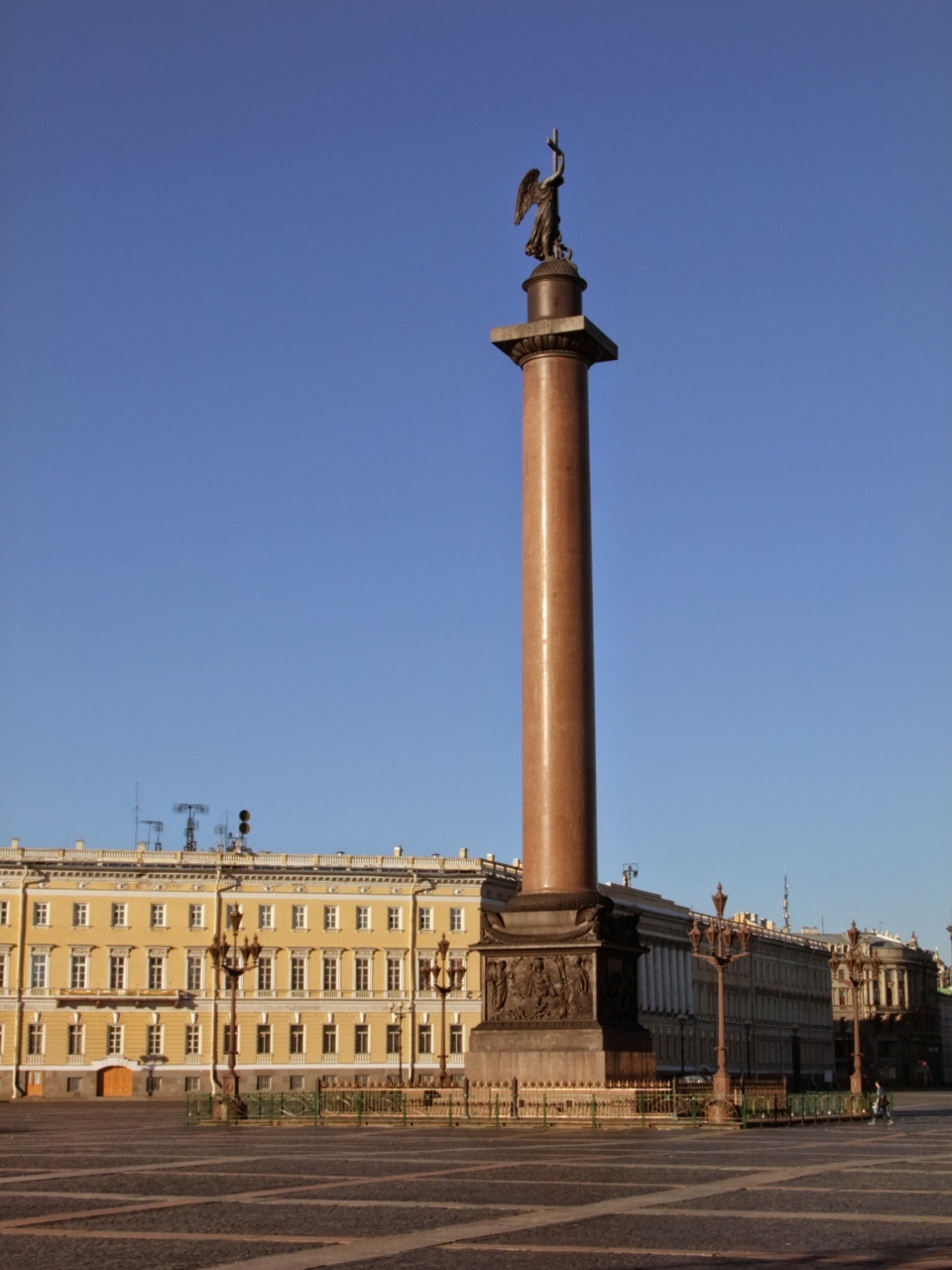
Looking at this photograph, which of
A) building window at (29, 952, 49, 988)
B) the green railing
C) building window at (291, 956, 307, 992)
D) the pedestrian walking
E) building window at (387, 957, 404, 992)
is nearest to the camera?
the green railing

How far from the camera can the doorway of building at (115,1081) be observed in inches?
3482

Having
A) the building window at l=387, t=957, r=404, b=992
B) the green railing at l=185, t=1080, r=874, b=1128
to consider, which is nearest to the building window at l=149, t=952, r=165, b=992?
the building window at l=387, t=957, r=404, b=992

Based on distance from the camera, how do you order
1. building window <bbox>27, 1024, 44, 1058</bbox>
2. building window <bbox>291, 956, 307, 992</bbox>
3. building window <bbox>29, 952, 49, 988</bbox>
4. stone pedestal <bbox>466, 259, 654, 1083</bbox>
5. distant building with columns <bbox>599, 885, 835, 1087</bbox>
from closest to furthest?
stone pedestal <bbox>466, 259, 654, 1083</bbox>, building window <bbox>27, 1024, 44, 1058</bbox>, building window <bbox>29, 952, 49, 988</bbox>, building window <bbox>291, 956, 307, 992</bbox>, distant building with columns <bbox>599, 885, 835, 1087</bbox>

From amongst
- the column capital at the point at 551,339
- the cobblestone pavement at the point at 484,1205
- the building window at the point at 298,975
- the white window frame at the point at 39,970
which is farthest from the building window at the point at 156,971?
the cobblestone pavement at the point at 484,1205

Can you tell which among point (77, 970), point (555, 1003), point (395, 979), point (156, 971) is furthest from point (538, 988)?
point (395, 979)

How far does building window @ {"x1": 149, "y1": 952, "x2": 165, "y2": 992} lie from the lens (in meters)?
90.6

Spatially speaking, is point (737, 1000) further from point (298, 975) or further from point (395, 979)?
point (298, 975)

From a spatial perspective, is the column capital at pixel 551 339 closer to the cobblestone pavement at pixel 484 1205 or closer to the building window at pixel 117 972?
the cobblestone pavement at pixel 484 1205

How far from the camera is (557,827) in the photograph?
41.2m

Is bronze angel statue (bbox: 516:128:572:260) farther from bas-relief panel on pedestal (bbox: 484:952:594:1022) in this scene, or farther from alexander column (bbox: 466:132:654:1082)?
bas-relief panel on pedestal (bbox: 484:952:594:1022)

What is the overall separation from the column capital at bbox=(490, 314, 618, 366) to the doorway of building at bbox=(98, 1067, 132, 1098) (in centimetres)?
5542

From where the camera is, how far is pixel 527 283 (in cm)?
4622

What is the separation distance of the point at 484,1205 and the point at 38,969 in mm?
73798

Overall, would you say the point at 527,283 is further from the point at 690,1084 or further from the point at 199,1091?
the point at 199,1091
